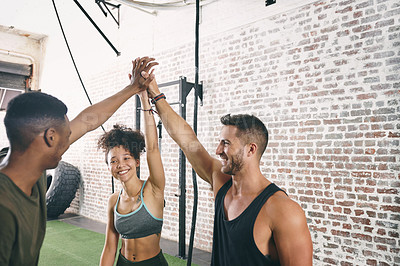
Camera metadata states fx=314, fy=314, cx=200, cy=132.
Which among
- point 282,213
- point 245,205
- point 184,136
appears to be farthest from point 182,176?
point 282,213

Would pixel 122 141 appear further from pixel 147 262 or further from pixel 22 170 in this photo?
pixel 22 170

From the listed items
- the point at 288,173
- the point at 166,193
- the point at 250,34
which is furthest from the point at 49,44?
the point at 288,173

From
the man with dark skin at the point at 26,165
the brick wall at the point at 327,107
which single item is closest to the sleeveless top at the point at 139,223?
the man with dark skin at the point at 26,165

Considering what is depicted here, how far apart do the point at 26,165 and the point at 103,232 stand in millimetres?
4791

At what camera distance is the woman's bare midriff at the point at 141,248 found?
202cm

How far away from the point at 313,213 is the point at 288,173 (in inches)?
19.8

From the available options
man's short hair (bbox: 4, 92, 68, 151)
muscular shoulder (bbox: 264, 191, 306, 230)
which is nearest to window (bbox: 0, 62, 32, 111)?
man's short hair (bbox: 4, 92, 68, 151)

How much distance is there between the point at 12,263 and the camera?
1048 mm

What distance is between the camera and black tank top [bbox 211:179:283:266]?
150cm

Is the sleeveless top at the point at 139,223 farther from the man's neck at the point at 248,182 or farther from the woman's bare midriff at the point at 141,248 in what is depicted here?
the man's neck at the point at 248,182

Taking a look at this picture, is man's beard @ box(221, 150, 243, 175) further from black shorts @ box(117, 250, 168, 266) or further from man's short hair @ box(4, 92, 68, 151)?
man's short hair @ box(4, 92, 68, 151)

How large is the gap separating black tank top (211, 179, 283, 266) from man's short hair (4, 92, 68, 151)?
981mm

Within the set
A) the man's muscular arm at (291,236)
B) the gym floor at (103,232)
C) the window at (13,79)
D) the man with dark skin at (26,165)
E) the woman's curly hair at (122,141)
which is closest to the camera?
the man with dark skin at (26,165)

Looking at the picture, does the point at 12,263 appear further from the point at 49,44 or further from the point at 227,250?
the point at 49,44
